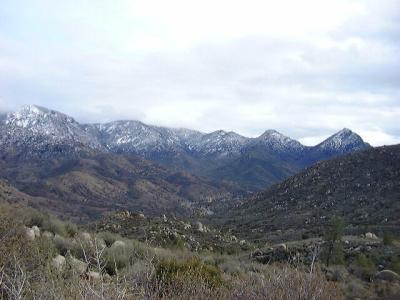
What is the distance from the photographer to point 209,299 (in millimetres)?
8273

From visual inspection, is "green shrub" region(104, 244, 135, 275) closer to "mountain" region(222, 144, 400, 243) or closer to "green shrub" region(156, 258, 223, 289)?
"green shrub" region(156, 258, 223, 289)

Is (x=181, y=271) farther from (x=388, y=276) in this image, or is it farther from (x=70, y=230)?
(x=388, y=276)

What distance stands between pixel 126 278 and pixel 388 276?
1599cm

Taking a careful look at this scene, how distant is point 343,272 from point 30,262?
51.4ft

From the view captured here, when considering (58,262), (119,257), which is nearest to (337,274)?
(119,257)

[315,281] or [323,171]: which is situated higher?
[323,171]

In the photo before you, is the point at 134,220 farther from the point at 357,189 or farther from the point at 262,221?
the point at 357,189

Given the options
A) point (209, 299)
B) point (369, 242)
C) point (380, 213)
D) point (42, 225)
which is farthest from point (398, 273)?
point (380, 213)

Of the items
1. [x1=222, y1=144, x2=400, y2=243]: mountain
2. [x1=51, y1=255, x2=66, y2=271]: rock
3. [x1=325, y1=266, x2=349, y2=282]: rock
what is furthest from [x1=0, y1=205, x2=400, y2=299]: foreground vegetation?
[x1=222, y1=144, x2=400, y2=243]: mountain

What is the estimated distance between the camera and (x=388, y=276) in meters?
22.8

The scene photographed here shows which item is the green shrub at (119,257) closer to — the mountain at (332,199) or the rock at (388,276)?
the rock at (388,276)

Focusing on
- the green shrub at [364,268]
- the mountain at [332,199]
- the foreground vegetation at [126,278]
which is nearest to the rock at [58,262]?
the foreground vegetation at [126,278]

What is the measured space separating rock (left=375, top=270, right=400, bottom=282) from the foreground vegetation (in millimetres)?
1662

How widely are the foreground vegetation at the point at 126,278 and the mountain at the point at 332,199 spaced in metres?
34.0
